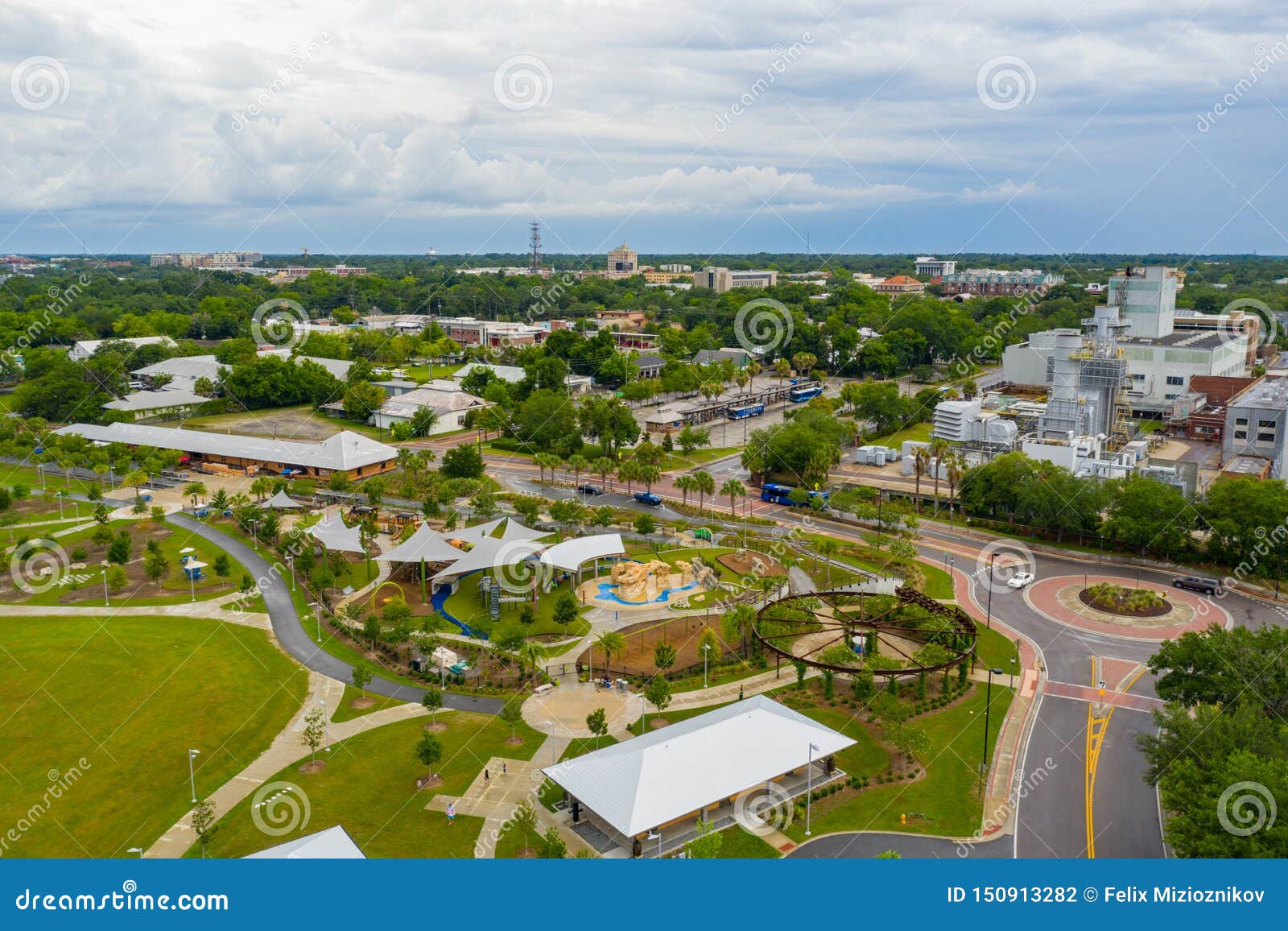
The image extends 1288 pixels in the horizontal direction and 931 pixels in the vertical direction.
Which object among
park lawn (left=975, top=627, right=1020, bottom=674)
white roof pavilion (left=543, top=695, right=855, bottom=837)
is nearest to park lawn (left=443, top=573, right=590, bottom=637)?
white roof pavilion (left=543, top=695, right=855, bottom=837)

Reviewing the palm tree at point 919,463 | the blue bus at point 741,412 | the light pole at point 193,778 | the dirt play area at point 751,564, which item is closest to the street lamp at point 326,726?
the light pole at point 193,778

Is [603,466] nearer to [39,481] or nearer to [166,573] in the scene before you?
[166,573]

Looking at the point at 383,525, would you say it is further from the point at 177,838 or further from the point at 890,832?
the point at 890,832

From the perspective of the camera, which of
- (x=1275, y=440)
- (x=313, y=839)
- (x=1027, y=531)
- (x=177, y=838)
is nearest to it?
(x=313, y=839)

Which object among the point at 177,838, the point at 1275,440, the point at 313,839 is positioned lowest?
the point at 177,838

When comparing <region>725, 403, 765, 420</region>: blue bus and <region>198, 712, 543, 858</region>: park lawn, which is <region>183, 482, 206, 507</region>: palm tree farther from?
<region>725, 403, 765, 420</region>: blue bus

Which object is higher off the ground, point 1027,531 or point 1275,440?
point 1275,440

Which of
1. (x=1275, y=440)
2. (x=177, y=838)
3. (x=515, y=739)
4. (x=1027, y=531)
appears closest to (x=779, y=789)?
(x=515, y=739)
